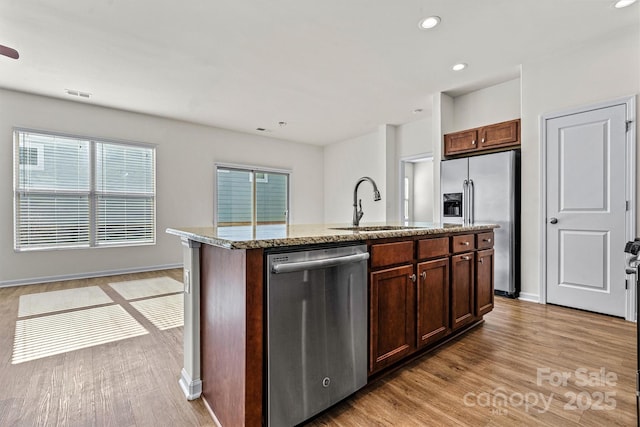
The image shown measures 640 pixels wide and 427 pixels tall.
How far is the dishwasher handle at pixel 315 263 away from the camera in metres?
1.28

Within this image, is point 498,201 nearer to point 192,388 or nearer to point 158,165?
point 192,388

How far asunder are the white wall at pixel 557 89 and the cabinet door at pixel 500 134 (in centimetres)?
11

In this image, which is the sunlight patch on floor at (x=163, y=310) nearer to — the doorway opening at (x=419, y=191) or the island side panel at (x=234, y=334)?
the island side panel at (x=234, y=334)

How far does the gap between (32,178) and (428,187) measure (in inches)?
336

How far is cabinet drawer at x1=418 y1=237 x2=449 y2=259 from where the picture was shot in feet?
6.61

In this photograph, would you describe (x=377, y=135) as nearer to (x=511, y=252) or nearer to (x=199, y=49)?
(x=511, y=252)

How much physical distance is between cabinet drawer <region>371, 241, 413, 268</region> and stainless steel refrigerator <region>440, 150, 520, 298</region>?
2359mm

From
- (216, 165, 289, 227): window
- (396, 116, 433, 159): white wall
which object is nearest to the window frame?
(216, 165, 289, 227): window

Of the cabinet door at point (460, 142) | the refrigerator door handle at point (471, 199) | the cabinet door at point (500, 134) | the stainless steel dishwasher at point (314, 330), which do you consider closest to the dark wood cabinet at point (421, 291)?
the stainless steel dishwasher at point (314, 330)

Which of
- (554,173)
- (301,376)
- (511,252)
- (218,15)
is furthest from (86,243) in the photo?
(554,173)

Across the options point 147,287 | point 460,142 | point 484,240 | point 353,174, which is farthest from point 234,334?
point 353,174

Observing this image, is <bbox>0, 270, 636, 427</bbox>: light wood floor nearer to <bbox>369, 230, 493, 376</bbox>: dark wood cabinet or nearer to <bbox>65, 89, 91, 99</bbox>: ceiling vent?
<bbox>369, 230, 493, 376</bbox>: dark wood cabinet

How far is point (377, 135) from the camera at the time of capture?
652cm

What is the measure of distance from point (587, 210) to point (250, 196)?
220 inches
